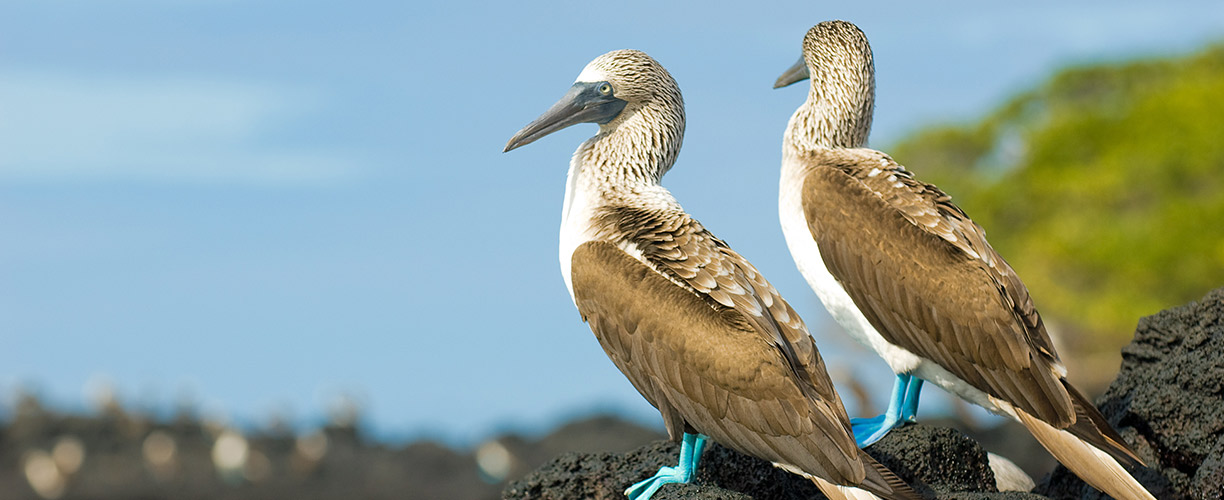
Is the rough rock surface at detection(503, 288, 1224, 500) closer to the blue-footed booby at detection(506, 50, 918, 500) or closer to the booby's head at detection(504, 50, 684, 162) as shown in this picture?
the blue-footed booby at detection(506, 50, 918, 500)

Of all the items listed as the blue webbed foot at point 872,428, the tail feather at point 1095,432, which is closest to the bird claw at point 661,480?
the blue webbed foot at point 872,428

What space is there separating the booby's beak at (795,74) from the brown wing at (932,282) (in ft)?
4.73

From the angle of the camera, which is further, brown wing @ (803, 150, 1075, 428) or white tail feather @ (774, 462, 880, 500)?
brown wing @ (803, 150, 1075, 428)

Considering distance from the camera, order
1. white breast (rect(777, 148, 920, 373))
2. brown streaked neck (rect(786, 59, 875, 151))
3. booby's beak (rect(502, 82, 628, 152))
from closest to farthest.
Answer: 1. booby's beak (rect(502, 82, 628, 152))
2. white breast (rect(777, 148, 920, 373))
3. brown streaked neck (rect(786, 59, 875, 151))

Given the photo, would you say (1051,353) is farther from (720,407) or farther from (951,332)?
(720,407)

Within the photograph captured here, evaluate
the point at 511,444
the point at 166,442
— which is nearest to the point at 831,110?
the point at 511,444

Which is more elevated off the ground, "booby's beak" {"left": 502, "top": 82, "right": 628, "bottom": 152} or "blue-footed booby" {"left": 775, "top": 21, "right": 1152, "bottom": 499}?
"booby's beak" {"left": 502, "top": 82, "right": 628, "bottom": 152}

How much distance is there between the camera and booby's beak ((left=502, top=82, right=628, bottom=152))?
7.41m

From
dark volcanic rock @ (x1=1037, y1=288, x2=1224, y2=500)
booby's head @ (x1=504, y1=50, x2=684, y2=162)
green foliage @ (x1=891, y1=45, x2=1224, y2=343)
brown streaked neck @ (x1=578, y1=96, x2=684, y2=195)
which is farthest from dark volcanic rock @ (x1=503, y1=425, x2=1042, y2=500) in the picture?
green foliage @ (x1=891, y1=45, x2=1224, y2=343)

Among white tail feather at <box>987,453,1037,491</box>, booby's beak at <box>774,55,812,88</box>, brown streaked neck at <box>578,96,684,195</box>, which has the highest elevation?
booby's beak at <box>774,55,812,88</box>

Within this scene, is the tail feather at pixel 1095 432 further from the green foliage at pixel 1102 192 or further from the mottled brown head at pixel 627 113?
the green foliage at pixel 1102 192

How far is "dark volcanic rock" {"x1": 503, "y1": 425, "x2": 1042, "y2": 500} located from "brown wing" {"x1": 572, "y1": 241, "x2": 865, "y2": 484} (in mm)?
825

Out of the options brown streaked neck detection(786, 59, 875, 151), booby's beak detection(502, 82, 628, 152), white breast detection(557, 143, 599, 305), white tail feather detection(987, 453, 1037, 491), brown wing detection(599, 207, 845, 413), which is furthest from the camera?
brown streaked neck detection(786, 59, 875, 151)

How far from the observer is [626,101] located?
24.3ft
